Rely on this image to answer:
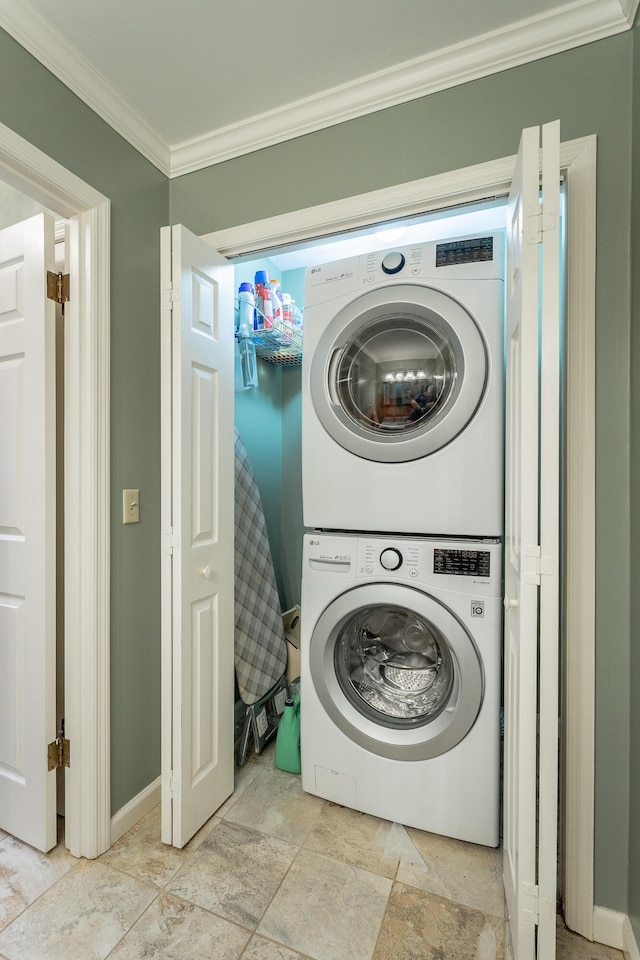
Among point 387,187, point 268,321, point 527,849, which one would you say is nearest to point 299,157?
point 387,187

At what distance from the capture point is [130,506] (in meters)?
1.64

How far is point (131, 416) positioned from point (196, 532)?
47 centimetres

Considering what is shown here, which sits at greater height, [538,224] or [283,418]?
[538,224]

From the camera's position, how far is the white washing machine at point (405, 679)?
1479 mm

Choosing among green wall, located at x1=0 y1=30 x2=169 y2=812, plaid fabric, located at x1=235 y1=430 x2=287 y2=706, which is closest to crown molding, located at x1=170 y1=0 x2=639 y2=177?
green wall, located at x1=0 y1=30 x2=169 y2=812

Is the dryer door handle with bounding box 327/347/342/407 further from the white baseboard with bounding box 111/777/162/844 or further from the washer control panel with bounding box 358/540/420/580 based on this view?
the white baseboard with bounding box 111/777/162/844

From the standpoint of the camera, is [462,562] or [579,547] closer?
[579,547]

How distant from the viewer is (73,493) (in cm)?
151

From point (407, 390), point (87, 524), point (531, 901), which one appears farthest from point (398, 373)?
point (531, 901)

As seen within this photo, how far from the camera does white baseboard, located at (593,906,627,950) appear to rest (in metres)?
1.23

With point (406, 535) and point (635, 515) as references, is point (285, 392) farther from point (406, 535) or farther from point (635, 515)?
point (635, 515)

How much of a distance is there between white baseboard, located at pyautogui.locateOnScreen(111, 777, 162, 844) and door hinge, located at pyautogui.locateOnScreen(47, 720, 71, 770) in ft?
0.83

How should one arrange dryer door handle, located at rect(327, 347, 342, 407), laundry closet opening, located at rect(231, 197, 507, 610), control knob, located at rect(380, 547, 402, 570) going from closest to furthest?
control knob, located at rect(380, 547, 402, 570) < dryer door handle, located at rect(327, 347, 342, 407) < laundry closet opening, located at rect(231, 197, 507, 610)

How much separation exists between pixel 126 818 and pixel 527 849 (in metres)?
1.31
